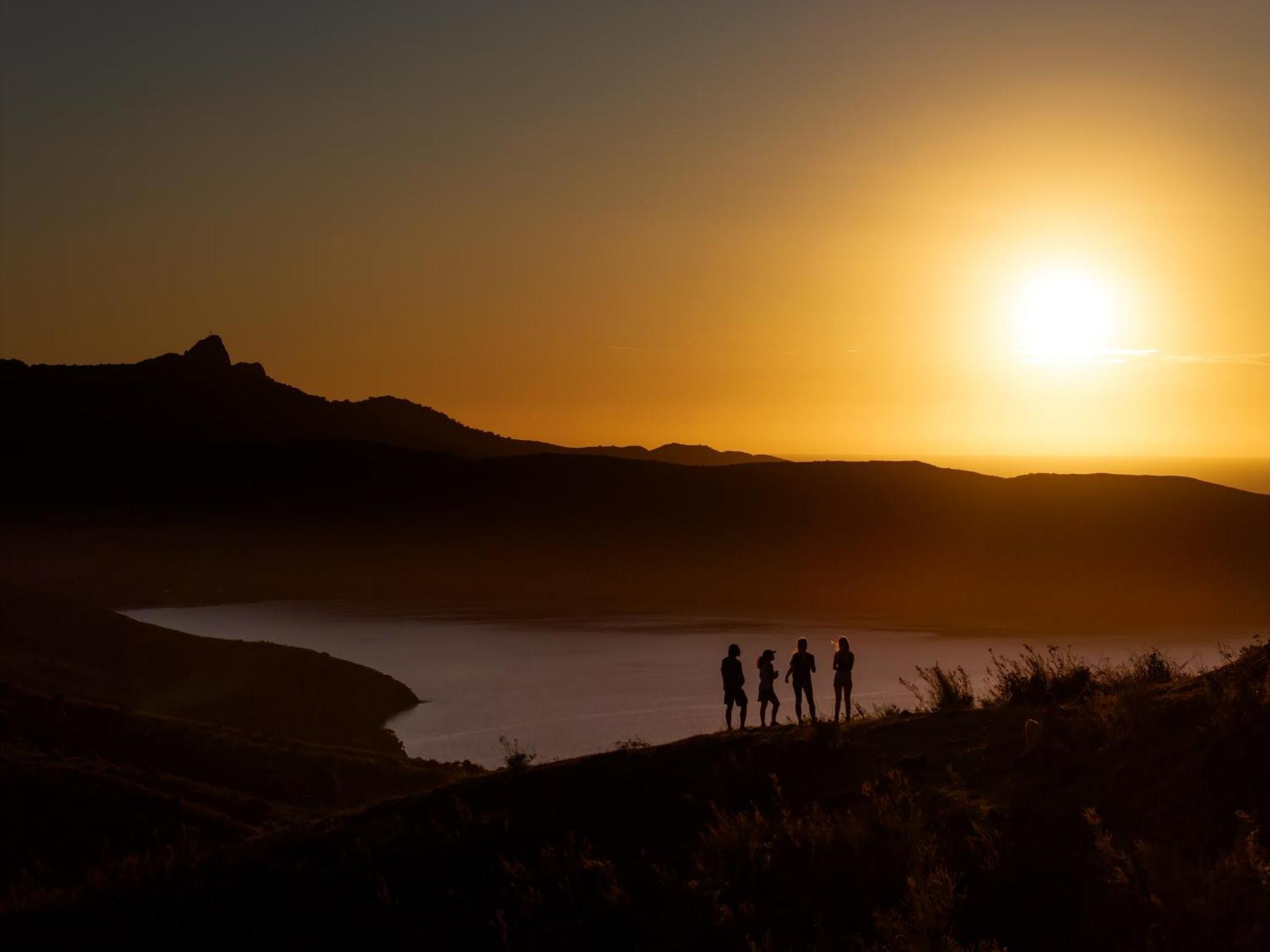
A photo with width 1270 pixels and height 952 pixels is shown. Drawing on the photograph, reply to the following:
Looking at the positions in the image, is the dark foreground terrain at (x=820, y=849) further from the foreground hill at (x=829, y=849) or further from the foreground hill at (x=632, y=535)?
the foreground hill at (x=632, y=535)

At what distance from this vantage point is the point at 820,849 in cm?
1030

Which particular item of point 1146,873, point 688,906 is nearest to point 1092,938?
point 1146,873

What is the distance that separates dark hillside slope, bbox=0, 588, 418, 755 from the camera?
177 feet

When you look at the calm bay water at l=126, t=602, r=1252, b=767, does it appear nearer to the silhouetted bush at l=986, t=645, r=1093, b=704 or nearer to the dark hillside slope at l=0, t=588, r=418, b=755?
the dark hillside slope at l=0, t=588, r=418, b=755

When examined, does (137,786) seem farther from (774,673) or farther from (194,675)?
(194,675)

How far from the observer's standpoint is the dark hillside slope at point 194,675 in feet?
177

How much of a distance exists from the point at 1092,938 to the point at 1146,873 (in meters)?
0.68

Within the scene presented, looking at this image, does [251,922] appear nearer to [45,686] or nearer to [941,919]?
[941,919]

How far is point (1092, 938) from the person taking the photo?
27.7ft

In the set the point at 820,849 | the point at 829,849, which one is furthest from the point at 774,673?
the point at 829,849

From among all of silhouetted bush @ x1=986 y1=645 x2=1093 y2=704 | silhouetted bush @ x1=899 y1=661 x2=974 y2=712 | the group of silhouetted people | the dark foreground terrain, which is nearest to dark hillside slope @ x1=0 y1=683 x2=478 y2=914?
the dark foreground terrain

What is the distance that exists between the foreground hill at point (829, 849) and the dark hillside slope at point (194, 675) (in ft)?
129

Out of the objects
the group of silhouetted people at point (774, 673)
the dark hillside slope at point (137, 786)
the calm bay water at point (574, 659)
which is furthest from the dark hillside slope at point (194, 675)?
the group of silhouetted people at point (774, 673)

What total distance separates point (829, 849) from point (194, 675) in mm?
57554
